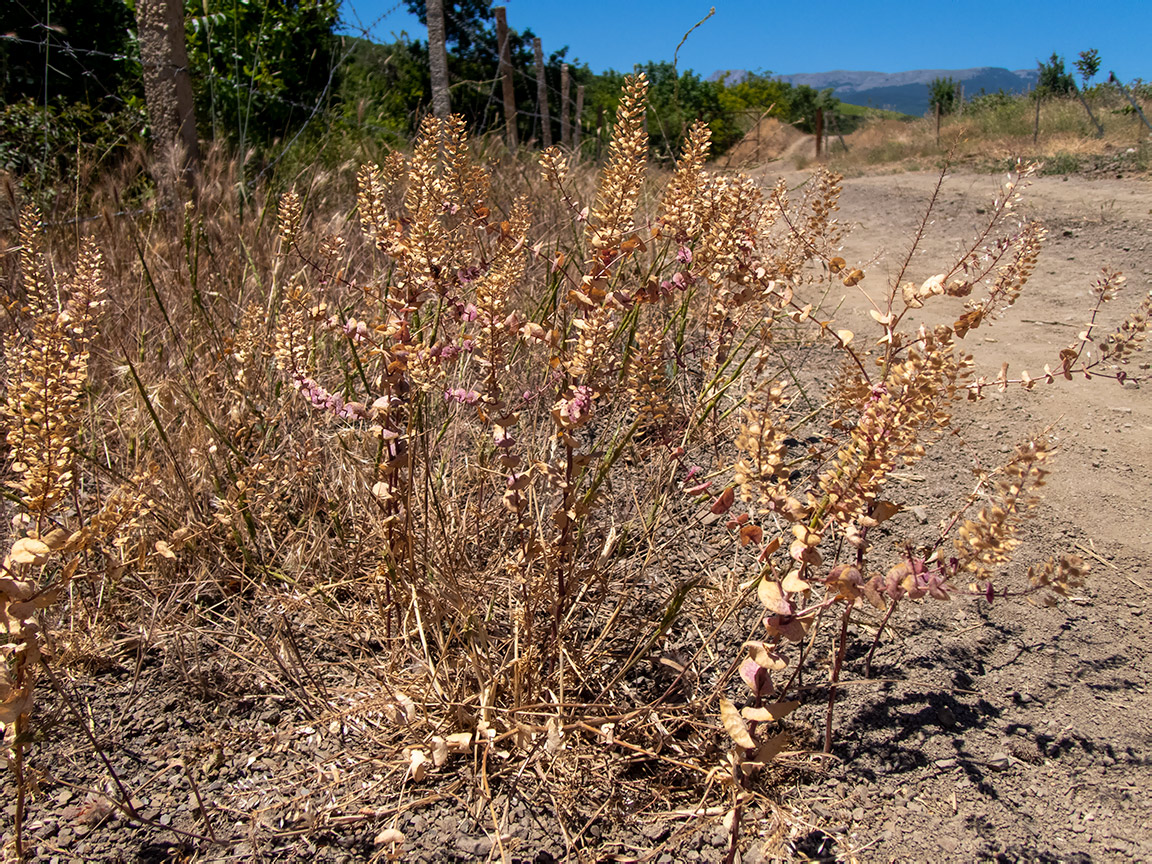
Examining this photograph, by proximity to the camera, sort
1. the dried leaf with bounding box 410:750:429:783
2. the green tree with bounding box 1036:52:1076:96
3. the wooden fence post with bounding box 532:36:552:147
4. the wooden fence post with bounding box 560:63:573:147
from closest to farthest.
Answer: the dried leaf with bounding box 410:750:429:783 < the wooden fence post with bounding box 560:63:573:147 < the wooden fence post with bounding box 532:36:552:147 < the green tree with bounding box 1036:52:1076:96

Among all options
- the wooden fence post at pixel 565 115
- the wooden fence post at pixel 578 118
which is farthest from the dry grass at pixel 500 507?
the wooden fence post at pixel 565 115

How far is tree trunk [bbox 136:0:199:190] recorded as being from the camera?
3475 millimetres

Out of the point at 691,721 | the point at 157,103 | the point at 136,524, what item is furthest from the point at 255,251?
the point at 691,721

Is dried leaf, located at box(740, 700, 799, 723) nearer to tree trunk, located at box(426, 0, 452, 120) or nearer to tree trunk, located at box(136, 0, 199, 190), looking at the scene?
tree trunk, located at box(136, 0, 199, 190)

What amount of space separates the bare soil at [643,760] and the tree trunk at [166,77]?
2715 mm

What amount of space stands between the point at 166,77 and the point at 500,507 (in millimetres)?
3064

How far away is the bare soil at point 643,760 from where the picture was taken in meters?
1.21

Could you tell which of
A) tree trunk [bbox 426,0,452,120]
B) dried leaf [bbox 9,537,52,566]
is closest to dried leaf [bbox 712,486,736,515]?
dried leaf [bbox 9,537,52,566]

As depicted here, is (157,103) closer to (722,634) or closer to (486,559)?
(486,559)

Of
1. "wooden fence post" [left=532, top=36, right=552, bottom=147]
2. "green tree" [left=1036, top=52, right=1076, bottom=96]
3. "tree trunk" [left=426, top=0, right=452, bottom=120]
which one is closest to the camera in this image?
"tree trunk" [left=426, top=0, right=452, bottom=120]

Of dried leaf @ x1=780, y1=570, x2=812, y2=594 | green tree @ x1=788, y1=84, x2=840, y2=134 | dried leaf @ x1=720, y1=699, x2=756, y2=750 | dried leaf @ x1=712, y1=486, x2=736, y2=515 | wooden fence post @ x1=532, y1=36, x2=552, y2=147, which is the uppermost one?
green tree @ x1=788, y1=84, x2=840, y2=134

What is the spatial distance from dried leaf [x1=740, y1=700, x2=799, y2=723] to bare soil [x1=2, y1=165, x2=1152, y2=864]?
0.71 feet

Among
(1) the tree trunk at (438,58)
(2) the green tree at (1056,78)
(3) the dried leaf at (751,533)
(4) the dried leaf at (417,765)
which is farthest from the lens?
(2) the green tree at (1056,78)

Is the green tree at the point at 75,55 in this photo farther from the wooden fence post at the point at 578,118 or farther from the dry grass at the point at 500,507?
the dry grass at the point at 500,507
